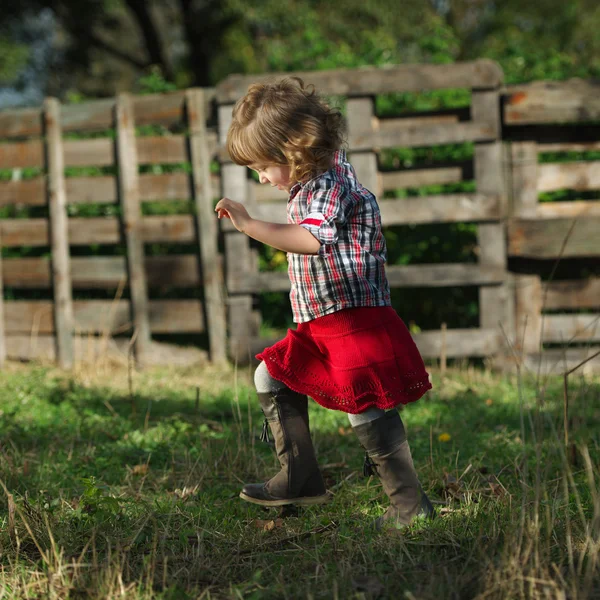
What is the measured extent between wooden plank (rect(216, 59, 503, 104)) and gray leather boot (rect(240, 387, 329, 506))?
3.18 metres

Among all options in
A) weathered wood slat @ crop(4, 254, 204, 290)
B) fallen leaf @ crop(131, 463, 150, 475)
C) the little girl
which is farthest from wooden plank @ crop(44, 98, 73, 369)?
the little girl

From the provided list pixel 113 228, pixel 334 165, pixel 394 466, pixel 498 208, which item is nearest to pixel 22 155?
pixel 113 228

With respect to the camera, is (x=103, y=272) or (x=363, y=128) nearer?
(x=363, y=128)

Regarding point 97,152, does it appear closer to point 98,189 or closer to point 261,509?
point 98,189

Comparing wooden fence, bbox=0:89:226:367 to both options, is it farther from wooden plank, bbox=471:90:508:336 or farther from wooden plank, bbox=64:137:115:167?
wooden plank, bbox=471:90:508:336

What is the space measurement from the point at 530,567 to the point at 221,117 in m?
4.36

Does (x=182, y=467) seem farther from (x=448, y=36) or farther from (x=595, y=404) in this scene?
(x=448, y=36)

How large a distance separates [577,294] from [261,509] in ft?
11.5

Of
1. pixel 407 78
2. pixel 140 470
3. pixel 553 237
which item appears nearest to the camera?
pixel 140 470

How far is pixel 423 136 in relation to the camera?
5.53 meters

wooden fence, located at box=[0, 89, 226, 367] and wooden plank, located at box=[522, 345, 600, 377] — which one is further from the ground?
wooden fence, located at box=[0, 89, 226, 367]

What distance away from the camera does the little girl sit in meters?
2.63

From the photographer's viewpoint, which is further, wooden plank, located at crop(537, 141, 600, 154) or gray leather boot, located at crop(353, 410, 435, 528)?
wooden plank, located at crop(537, 141, 600, 154)

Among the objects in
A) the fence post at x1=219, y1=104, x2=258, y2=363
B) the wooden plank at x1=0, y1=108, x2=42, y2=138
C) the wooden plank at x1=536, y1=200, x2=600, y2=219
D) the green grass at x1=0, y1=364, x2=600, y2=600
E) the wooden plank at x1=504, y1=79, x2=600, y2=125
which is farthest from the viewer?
the wooden plank at x1=0, y1=108, x2=42, y2=138
